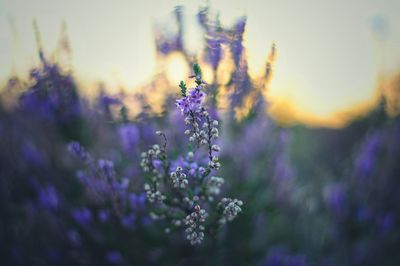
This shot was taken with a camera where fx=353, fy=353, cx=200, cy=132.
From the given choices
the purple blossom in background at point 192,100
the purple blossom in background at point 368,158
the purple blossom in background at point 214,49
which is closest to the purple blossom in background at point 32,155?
the purple blossom in background at point 214,49

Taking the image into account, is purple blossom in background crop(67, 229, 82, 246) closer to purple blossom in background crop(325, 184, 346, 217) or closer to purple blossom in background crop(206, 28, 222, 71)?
purple blossom in background crop(206, 28, 222, 71)

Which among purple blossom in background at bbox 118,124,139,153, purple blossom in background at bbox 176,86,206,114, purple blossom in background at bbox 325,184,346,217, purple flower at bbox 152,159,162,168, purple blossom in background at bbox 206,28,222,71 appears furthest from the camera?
purple blossom in background at bbox 325,184,346,217

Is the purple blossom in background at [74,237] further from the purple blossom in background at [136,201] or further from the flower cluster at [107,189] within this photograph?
the purple blossom in background at [136,201]

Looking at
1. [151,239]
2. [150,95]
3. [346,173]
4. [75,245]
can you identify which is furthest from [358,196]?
[75,245]

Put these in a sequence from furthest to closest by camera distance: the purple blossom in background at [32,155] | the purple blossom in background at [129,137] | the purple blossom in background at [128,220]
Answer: the purple blossom in background at [32,155], the purple blossom in background at [129,137], the purple blossom in background at [128,220]

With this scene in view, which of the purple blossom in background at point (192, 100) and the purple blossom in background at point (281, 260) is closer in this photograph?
the purple blossom in background at point (192, 100)

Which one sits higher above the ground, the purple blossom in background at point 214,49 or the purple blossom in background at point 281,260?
the purple blossom in background at point 214,49

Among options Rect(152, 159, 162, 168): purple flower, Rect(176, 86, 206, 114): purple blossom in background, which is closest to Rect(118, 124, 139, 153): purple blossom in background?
Rect(152, 159, 162, 168): purple flower
